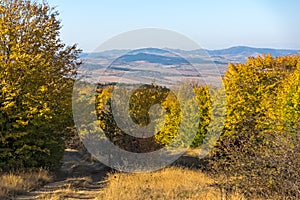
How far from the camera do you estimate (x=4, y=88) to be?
46.3 feet

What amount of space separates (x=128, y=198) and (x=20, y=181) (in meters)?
4.89

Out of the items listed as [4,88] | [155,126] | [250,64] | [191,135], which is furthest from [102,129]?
[250,64]

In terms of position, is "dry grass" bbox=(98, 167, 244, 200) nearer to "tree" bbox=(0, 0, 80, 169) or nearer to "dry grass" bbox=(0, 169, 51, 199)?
"dry grass" bbox=(0, 169, 51, 199)

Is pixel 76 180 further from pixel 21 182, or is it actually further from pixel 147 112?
pixel 147 112

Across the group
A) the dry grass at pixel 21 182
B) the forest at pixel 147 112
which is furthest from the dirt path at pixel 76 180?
the forest at pixel 147 112

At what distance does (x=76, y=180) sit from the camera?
48.3 feet

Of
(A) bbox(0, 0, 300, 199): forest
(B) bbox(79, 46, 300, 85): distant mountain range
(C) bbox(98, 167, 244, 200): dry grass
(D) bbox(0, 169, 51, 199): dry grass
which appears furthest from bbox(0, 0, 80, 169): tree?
(C) bbox(98, 167, 244, 200): dry grass

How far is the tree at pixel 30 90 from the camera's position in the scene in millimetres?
14773

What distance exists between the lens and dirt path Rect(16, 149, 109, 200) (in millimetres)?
10989

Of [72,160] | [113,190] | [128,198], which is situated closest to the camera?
[128,198]

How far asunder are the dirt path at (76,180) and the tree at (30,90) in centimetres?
179

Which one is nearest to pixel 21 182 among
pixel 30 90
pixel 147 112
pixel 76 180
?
pixel 76 180

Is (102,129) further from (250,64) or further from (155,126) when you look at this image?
(250,64)

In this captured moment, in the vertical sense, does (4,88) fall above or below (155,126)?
above
